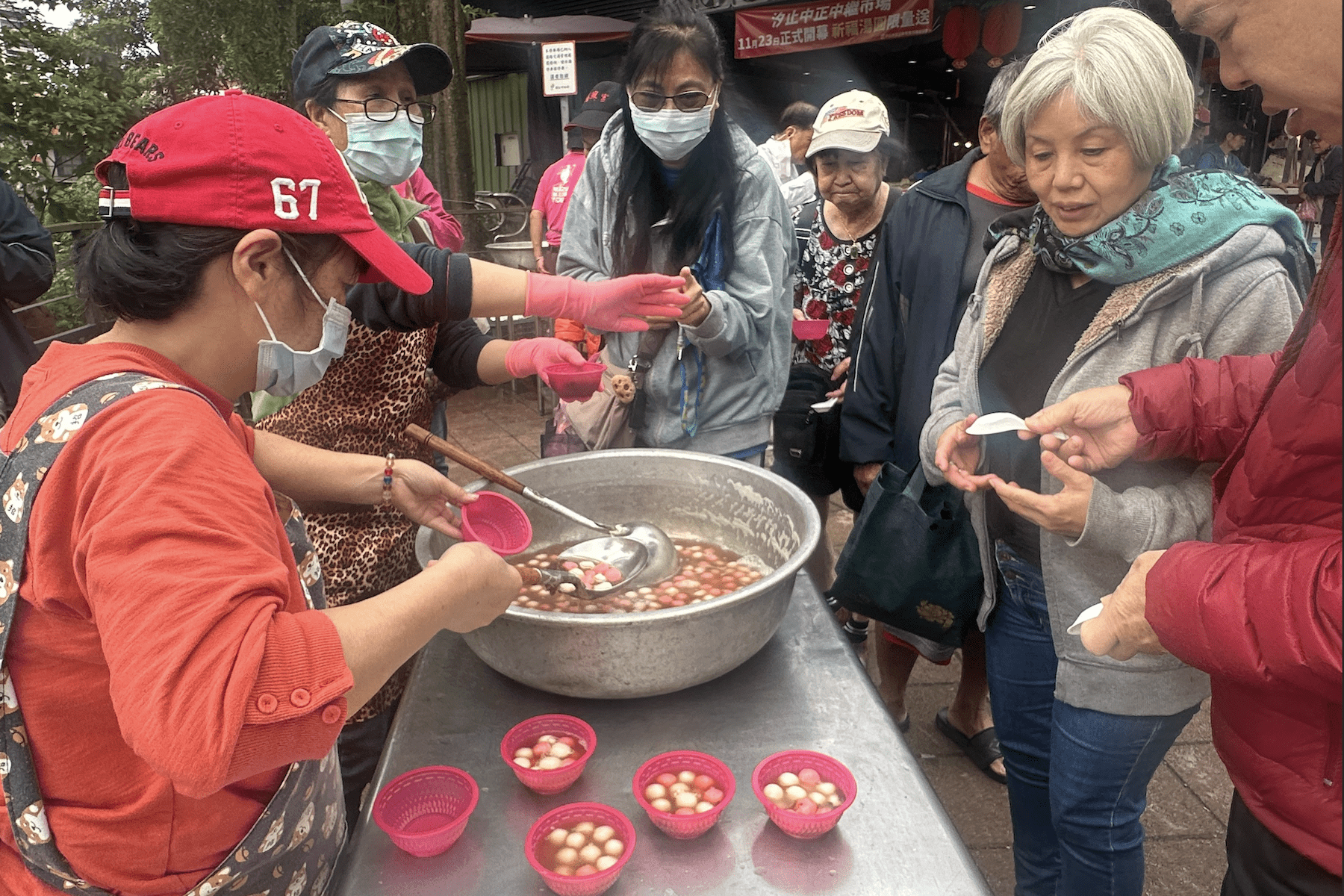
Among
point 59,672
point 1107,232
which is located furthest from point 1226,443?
point 59,672

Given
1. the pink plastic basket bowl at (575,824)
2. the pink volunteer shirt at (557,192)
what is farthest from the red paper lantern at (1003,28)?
the pink plastic basket bowl at (575,824)

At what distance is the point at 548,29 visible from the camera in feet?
32.2

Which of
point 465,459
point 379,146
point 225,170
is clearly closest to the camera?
point 225,170

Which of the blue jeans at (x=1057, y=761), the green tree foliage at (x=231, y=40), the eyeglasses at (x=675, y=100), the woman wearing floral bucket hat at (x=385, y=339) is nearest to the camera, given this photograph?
the blue jeans at (x=1057, y=761)

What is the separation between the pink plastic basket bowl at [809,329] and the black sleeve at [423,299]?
6.10 feet

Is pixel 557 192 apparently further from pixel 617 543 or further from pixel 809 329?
pixel 617 543

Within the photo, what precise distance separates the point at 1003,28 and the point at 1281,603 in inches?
396

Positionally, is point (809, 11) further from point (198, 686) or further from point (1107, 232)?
point (198, 686)

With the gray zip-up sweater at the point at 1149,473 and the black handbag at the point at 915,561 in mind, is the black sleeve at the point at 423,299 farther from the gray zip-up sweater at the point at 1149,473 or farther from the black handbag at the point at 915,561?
the gray zip-up sweater at the point at 1149,473

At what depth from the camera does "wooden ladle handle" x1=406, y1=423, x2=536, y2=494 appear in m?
1.78

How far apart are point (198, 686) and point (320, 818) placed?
62 cm

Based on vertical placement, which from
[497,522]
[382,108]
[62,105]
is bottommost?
[497,522]

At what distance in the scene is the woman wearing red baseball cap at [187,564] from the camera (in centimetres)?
85

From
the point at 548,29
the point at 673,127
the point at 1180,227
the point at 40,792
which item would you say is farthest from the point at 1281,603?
the point at 548,29
